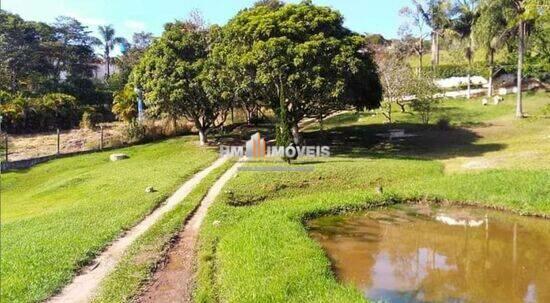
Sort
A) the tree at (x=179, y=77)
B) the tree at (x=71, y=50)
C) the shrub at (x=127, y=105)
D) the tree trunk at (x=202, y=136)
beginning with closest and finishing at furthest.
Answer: the tree at (x=179, y=77) → the tree trunk at (x=202, y=136) → the shrub at (x=127, y=105) → the tree at (x=71, y=50)

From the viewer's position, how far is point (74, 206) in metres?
14.1

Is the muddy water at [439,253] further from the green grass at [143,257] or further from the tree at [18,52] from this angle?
the tree at [18,52]

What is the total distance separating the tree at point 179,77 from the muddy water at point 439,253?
14.4 meters

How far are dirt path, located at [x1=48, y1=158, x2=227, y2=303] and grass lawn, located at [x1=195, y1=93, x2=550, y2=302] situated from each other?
1826 millimetres

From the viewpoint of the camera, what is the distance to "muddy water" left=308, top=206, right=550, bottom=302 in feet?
39.2

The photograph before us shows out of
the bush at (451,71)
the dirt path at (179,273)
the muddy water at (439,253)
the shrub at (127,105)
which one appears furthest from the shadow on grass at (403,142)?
the bush at (451,71)

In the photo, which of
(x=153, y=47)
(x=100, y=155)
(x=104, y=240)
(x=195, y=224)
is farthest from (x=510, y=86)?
(x=104, y=240)

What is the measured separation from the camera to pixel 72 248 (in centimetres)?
1185

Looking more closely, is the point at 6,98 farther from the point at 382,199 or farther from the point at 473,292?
the point at 473,292

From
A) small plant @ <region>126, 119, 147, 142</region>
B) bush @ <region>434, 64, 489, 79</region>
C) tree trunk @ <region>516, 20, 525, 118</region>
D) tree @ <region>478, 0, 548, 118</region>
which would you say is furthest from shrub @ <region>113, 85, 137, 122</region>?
bush @ <region>434, 64, 489, 79</region>

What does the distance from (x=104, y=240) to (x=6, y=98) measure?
31401mm

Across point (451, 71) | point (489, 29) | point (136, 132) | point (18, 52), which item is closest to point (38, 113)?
point (136, 132)

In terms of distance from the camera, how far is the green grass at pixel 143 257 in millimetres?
10977

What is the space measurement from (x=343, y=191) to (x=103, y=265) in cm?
1172
